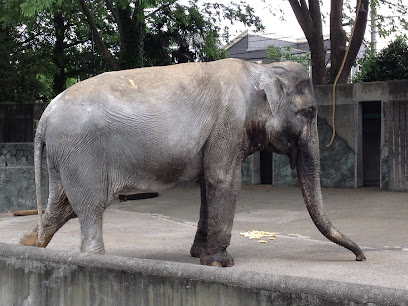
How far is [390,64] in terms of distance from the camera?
17.0m

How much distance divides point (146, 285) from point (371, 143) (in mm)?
10711

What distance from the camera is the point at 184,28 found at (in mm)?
20375

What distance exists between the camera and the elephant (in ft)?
19.8

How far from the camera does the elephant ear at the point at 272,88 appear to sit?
21.9 ft

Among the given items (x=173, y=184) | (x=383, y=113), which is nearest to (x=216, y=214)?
(x=173, y=184)

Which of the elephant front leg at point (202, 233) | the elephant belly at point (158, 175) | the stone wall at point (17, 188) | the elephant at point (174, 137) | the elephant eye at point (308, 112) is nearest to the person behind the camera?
the elephant at point (174, 137)

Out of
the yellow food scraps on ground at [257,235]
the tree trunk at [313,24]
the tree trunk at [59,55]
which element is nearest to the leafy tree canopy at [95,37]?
the tree trunk at [59,55]

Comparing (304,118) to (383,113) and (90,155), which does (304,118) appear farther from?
(383,113)

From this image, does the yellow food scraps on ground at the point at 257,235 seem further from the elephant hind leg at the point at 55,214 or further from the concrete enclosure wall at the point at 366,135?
the concrete enclosure wall at the point at 366,135

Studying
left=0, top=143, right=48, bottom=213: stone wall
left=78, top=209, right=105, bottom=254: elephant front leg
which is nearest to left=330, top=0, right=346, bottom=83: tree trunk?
left=0, top=143, right=48, bottom=213: stone wall

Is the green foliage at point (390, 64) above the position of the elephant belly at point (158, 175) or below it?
above

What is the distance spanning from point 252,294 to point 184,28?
55.9 ft

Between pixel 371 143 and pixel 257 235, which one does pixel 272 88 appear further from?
pixel 371 143

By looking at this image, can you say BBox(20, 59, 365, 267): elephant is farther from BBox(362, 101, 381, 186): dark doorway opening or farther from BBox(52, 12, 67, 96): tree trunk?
BBox(52, 12, 67, 96): tree trunk
